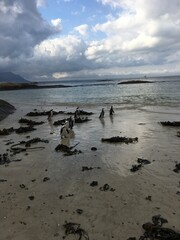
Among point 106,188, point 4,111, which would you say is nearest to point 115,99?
point 4,111

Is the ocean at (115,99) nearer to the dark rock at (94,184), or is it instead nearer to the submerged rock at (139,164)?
the submerged rock at (139,164)

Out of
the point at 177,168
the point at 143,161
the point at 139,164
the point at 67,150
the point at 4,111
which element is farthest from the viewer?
the point at 4,111

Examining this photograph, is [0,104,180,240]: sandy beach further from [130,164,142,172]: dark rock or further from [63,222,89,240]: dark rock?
[130,164,142,172]: dark rock

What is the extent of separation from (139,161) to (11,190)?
5.12 metres

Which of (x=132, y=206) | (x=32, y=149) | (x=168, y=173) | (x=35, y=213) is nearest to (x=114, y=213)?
(x=132, y=206)

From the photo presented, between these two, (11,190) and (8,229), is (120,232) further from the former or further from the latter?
(11,190)

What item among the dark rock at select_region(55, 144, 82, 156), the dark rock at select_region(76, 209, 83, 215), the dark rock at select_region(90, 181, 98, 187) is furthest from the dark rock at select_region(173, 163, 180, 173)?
the dark rock at select_region(55, 144, 82, 156)

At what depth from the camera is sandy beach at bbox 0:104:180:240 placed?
684 centimetres

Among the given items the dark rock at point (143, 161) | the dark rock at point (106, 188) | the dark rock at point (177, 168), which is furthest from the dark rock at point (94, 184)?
the dark rock at point (177, 168)

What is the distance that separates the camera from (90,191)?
8.77 metres

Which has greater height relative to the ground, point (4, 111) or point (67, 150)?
point (67, 150)

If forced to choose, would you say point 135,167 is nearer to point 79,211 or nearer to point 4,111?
point 79,211

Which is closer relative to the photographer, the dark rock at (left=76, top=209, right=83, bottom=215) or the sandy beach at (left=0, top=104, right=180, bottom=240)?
the sandy beach at (left=0, top=104, right=180, bottom=240)

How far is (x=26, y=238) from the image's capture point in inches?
253
